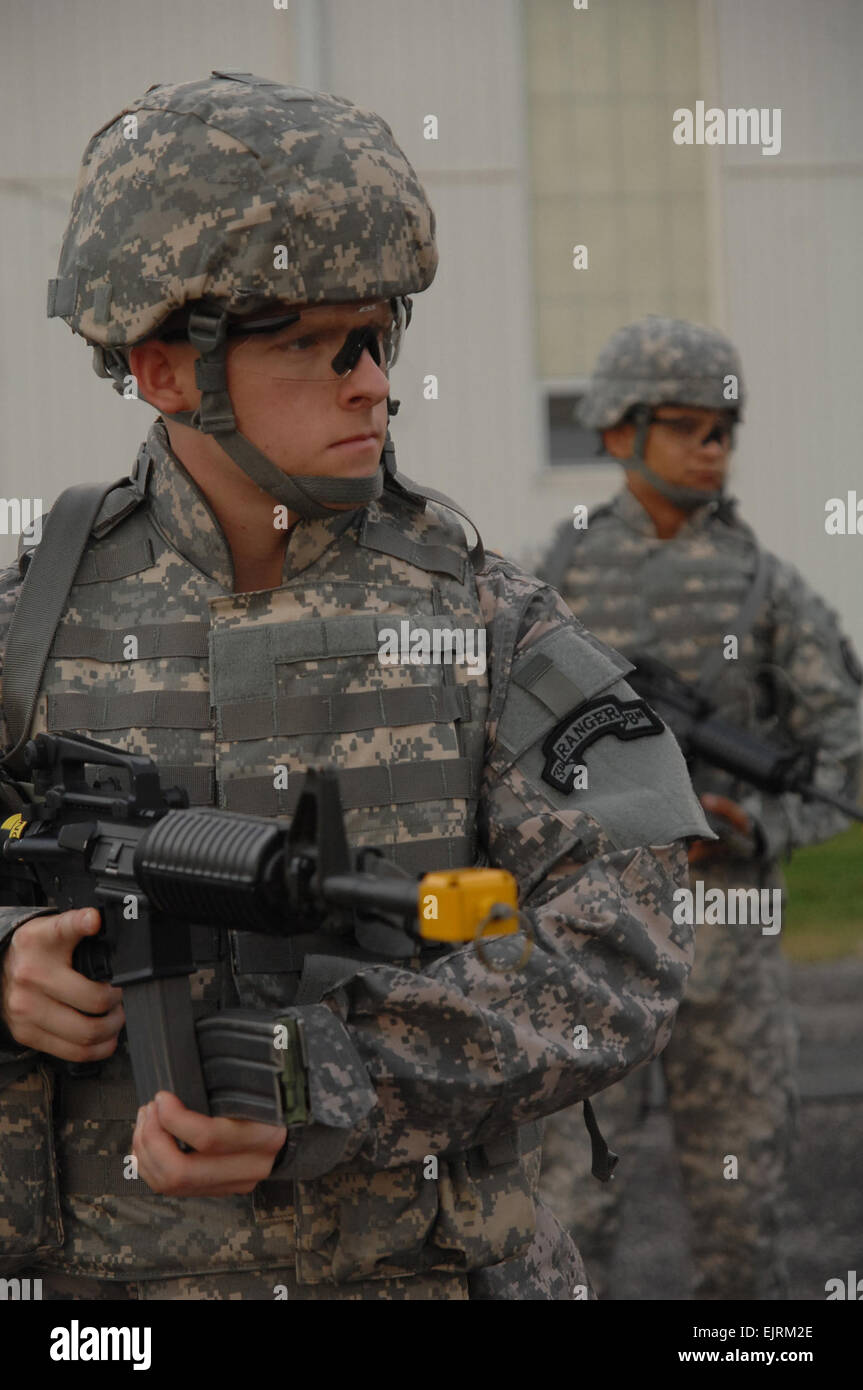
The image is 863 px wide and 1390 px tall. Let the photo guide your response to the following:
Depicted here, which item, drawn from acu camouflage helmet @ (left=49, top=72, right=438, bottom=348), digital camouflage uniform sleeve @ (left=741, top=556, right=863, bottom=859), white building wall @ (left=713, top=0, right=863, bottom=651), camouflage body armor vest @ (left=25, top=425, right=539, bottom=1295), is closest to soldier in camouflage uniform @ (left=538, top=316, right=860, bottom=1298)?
digital camouflage uniform sleeve @ (left=741, top=556, right=863, bottom=859)

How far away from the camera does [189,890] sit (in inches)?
72.6

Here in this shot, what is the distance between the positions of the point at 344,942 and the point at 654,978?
0.36 meters

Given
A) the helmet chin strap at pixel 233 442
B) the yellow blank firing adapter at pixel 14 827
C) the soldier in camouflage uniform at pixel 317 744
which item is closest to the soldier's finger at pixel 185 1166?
the soldier in camouflage uniform at pixel 317 744

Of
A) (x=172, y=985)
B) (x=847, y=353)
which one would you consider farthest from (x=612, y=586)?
(x=847, y=353)

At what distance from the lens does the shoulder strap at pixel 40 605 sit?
2.19 metres

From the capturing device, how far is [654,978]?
6.93 ft

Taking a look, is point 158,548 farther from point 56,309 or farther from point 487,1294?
point 487,1294

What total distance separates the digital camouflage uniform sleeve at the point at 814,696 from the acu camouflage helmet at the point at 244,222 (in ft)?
10.6

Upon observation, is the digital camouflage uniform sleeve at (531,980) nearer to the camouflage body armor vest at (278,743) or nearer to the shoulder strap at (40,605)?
the camouflage body armor vest at (278,743)

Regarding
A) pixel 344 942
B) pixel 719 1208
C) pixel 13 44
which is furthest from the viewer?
→ pixel 13 44

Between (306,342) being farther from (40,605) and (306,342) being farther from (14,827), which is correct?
(14,827)

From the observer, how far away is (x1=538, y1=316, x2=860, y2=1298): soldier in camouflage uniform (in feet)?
15.9

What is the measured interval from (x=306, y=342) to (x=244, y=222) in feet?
0.50

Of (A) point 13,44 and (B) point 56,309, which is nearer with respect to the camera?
(B) point 56,309
